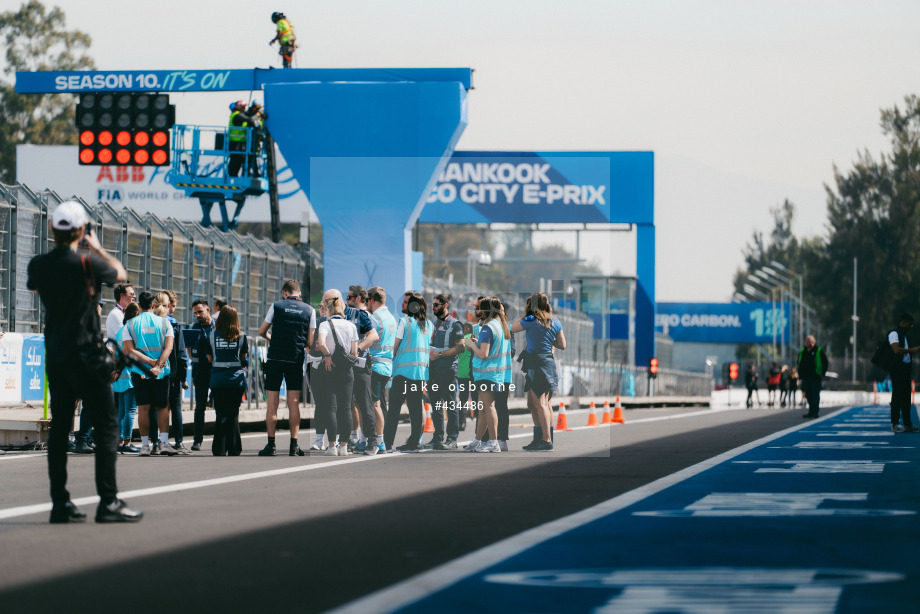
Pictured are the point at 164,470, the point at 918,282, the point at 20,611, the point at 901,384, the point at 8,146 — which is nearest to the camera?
the point at 20,611

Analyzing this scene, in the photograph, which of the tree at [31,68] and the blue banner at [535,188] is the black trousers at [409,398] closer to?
the blue banner at [535,188]

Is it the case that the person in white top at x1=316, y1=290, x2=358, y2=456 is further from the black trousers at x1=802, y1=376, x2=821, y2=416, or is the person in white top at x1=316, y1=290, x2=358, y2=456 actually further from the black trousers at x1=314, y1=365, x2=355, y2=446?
the black trousers at x1=802, y1=376, x2=821, y2=416

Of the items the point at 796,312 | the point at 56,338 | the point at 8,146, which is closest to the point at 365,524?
the point at 56,338

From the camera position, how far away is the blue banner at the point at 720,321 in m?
102

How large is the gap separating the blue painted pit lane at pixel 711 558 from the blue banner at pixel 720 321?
9184 cm

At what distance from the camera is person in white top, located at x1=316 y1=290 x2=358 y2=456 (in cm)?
1534

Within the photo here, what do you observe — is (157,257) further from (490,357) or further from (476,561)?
(476,561)

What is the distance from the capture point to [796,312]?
375ft

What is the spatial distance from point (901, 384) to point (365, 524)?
1470 centimetres

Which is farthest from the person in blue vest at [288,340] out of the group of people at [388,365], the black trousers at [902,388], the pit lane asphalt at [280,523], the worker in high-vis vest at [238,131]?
the worker in high-vis vest at [238,131]

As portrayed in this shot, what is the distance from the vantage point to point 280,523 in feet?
28.8

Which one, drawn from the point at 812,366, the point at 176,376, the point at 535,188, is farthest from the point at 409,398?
the point at 535,188

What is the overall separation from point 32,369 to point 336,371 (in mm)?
6268

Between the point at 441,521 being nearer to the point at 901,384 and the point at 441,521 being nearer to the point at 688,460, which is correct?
the point at 688,460
